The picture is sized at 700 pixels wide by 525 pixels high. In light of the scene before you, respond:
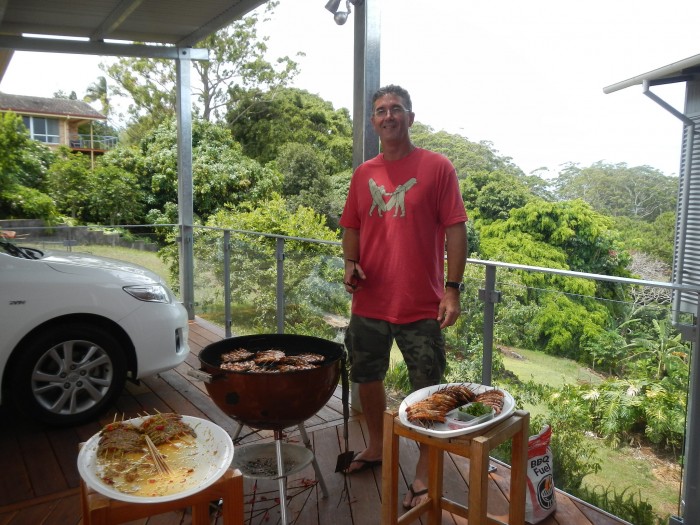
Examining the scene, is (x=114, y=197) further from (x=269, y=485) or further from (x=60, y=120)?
(x=60, y=120)

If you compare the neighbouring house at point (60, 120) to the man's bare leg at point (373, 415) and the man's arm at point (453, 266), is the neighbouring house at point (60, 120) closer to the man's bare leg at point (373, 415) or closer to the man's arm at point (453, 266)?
the man's bare leg at point (373, 415)

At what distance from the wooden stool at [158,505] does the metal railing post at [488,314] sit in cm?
161

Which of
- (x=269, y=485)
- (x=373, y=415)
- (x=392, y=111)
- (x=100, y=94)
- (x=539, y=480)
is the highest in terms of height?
(x=100, y=94)

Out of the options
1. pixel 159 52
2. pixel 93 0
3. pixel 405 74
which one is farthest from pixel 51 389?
pixel 405 74

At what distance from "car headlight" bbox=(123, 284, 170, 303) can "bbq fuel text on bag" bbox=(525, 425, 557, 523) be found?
2215mm

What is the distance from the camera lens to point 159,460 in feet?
5.04

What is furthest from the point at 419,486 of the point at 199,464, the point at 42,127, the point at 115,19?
the point at 42,127

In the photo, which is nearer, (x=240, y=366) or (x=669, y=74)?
(x=240, y=366)

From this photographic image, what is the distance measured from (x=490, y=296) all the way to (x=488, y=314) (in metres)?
0.09

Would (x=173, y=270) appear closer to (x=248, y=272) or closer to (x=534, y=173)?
(x=248, y=272)

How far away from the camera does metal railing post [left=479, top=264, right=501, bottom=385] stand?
2752mm

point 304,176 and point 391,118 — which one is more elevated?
point 304,176

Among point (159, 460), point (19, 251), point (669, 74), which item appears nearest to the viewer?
point (159, 460)

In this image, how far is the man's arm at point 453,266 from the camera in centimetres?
231
